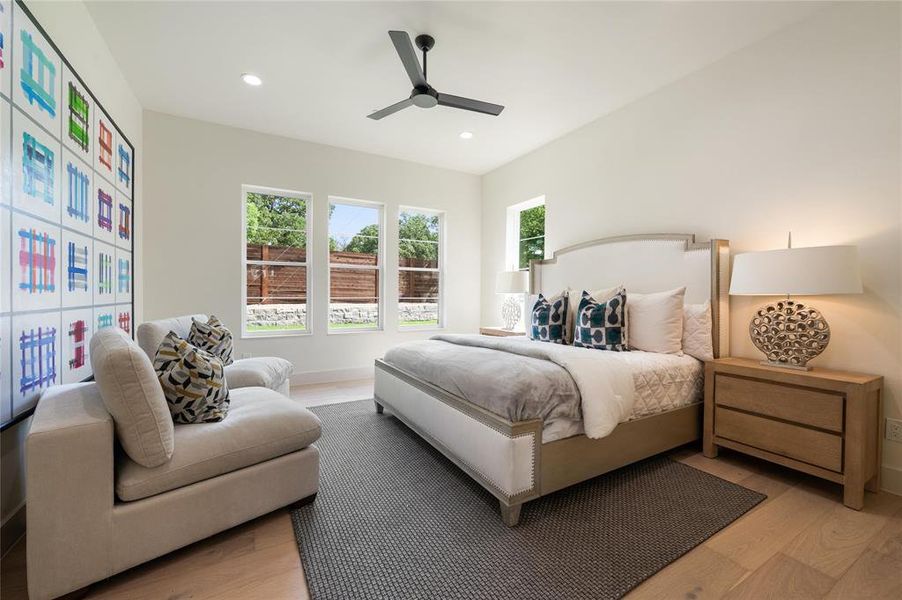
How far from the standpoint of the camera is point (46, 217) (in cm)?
178

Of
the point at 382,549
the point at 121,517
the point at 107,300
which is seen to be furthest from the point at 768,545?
the point at 107,300

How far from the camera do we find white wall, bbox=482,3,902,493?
2098 mm

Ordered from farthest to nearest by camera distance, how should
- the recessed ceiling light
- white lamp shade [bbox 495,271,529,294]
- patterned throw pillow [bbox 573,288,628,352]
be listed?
1. white lamp shade [bbox 495,271,529,294]
2. the recessed ceiling light
3. patterned throw pillow [bbox 573,288,628,352]

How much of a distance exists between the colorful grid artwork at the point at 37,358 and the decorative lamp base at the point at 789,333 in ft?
12.4

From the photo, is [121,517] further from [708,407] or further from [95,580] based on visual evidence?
[708,407]

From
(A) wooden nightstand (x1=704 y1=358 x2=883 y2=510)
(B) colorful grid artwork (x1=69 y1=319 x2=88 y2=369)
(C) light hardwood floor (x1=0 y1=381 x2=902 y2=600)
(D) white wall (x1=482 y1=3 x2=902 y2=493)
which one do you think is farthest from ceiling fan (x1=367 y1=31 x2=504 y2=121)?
(C) light hardwood floor (x1=0 y1=381 x2=902 y2=600)

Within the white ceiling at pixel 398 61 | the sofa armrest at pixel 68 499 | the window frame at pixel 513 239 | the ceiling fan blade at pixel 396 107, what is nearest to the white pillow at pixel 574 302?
the window frame at pixel 513 239

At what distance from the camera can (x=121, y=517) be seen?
4.35ft

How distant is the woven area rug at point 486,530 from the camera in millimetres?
1391

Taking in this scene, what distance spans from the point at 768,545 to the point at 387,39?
3.48 m

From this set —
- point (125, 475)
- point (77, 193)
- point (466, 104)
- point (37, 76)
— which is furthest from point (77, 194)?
point (466, 104)

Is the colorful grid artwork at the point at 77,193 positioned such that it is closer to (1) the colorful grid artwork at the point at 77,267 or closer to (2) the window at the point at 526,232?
(1) the colorful grid artwork at the point at 77,267

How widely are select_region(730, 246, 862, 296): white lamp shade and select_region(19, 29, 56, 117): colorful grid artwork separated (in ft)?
12.2

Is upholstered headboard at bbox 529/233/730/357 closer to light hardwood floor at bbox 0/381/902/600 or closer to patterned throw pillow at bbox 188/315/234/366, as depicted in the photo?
light hardwood floor at bbox 0/381/902/600
